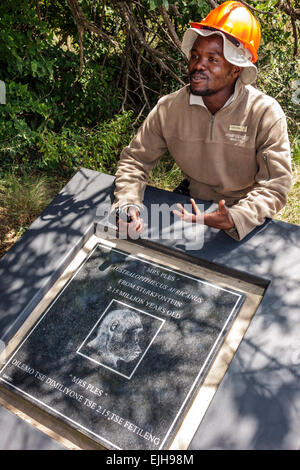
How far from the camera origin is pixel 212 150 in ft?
8.38

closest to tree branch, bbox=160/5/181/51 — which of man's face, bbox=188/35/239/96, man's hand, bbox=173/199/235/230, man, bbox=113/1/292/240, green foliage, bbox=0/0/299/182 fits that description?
green foliage, bbox=0/0/299/182

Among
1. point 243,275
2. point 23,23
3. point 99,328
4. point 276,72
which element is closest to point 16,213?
point 23,23

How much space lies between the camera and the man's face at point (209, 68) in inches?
89.6

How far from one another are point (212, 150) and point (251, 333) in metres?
1.25

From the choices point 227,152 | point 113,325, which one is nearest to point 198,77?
point 227,152

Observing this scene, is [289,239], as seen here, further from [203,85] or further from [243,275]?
[203,85]

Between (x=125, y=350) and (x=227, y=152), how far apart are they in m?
1.41

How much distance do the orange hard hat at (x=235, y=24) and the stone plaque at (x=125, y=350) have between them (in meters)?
1.38

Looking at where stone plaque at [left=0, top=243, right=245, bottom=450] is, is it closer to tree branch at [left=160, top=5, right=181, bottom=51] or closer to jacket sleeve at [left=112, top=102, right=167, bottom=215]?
jacket sleeve at [left=112, top=102, right=167, bottom=215]

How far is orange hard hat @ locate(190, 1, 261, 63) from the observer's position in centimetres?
223

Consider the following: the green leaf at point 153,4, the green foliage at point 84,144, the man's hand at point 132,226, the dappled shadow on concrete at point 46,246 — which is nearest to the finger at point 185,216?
the man's hand at point 132,226

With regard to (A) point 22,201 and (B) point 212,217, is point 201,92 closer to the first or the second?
(B) point 212,217

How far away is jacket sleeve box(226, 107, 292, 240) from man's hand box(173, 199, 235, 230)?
40mm

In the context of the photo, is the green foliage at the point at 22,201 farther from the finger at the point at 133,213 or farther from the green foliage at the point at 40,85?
the finger at the point at 133,213
